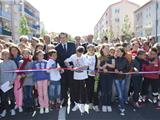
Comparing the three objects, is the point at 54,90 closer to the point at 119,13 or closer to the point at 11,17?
the point at 11,17

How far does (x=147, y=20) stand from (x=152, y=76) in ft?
196

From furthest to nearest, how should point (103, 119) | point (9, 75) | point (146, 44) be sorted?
point (146, 44) < point (9, 75) < point (103, 119)

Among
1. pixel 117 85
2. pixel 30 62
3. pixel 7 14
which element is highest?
pixel 7 14

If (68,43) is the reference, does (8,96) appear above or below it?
below

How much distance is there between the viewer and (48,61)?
9836 mm

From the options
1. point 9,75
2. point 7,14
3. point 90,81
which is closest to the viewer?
point 9,75

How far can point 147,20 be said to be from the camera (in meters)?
68.9

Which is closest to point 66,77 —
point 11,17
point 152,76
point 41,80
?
point 41,80

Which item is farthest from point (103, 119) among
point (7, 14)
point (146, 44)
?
point (7, 14)

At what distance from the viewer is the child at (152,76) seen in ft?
34.8

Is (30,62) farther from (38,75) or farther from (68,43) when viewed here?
(68,43)

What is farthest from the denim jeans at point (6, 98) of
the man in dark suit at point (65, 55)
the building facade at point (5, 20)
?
the building facade at point (5, 20)

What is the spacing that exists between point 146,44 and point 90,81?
2.99m

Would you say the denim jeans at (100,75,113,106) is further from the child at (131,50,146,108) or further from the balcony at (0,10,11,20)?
the balcony at (0,10,11,20)
